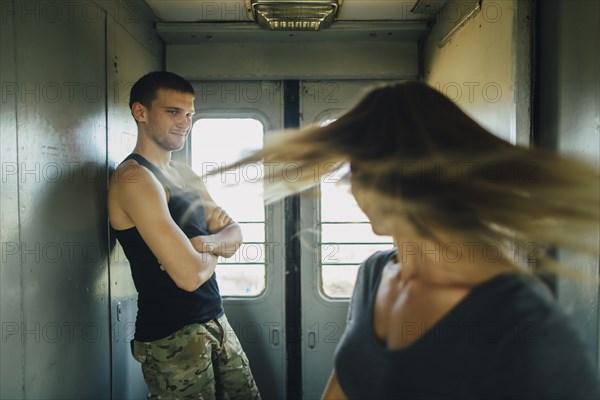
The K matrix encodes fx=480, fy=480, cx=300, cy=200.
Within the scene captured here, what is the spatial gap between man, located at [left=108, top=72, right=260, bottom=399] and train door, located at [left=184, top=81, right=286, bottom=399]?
83 centimetres

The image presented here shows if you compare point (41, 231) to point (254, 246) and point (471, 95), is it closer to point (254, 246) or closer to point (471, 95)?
point (254, 246)

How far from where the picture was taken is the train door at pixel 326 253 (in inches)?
133

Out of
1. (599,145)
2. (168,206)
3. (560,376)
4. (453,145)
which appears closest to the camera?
(560,376)

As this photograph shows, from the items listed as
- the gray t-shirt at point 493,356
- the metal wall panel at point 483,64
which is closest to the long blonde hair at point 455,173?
the gray t-shirt at point 493,356

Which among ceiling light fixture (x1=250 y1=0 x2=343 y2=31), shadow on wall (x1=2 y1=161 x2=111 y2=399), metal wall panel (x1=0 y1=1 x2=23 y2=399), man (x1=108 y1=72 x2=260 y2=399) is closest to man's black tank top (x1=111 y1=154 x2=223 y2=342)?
man (x1=108 y1=72 x2=260 y2=399)

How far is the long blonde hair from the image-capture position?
3.00ft

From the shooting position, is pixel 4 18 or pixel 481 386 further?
pixel 4 18

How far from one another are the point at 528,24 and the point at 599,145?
2.09ft

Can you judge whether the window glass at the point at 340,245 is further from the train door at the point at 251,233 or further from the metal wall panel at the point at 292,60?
the metal wall panel at the point at 292,60

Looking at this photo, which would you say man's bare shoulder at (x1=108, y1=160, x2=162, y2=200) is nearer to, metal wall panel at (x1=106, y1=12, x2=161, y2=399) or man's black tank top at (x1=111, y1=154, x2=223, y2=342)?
man's black tank top at (x1=111, y1=154, x2=223, y2=342)

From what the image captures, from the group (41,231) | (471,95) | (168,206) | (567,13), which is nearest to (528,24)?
(567,13)

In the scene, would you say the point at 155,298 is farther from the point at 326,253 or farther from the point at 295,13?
the point at 295,13

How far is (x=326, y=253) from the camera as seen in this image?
3.42 meters

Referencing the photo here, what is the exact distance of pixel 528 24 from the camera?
1862 mm
